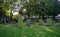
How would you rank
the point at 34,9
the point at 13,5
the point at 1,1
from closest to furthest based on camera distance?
the point at 1,1 → the point at 13,5 → the point at 34,9

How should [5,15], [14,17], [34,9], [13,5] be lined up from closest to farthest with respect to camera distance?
[13,5] < [5,15] < [34,9] < [14,17]

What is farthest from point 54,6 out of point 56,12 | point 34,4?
point 34,4

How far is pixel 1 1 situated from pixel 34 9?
7.91 metres

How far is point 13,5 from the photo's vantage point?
2789 centimetres

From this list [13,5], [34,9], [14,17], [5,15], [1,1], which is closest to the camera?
[1,1]

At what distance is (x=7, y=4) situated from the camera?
2547 centimetres

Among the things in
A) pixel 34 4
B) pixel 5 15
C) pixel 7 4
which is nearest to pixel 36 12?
pixel 34 4

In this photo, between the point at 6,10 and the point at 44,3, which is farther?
the point at 44,3

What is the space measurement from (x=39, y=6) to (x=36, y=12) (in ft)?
5.38

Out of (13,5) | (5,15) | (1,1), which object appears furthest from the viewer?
(5,15)

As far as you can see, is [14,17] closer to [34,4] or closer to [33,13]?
[33,13]

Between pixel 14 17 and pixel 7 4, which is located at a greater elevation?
pixel 7 4

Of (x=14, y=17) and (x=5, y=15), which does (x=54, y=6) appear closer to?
(x=14, y=17)

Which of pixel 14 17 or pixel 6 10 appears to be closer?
pixel 6 10
